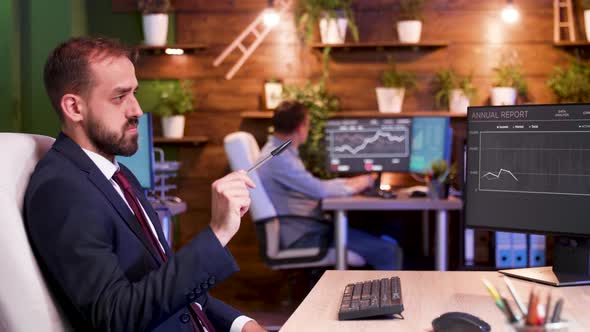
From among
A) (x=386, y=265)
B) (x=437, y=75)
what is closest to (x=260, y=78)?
(x=437, y=75)

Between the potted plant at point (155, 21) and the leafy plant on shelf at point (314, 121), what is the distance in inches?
37.6

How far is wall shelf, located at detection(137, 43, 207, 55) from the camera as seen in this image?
5.78m

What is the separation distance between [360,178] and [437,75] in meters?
1.21

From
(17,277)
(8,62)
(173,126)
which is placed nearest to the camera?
(17,277)

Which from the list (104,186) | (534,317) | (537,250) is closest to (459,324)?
(534,317)

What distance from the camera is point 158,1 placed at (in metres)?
5.81

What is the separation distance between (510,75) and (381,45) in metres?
0.91

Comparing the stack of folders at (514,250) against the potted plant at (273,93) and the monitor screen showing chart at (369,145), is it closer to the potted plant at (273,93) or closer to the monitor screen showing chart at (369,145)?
the monitor screen showing chart at (369,145)

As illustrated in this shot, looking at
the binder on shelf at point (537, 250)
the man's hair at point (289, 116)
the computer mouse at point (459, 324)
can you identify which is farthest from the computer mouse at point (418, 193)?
the computer mouse at point (459, 324)

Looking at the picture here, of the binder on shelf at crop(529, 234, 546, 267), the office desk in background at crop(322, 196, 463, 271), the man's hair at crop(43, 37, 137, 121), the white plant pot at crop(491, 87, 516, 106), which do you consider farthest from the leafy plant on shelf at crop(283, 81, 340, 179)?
the man's hair at crop(43, 37, 137, 121)

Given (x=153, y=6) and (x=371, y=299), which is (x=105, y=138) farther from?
(x=153, y=6)

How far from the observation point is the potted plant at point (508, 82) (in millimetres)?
5613

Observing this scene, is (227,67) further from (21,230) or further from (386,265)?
(21,230)

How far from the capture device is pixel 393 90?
5.66 metres
